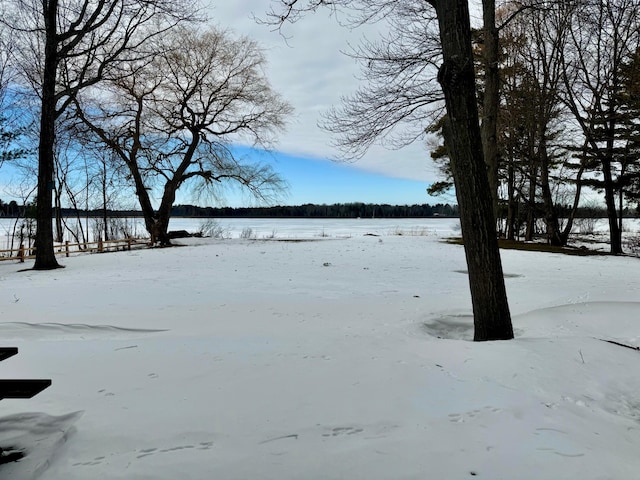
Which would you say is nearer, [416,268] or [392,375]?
[392,375]

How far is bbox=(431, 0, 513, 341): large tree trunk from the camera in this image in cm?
421

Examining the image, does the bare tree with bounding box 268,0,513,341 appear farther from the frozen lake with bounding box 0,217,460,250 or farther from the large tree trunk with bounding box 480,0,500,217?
the frozen lake with bounding box 0,217,460,250

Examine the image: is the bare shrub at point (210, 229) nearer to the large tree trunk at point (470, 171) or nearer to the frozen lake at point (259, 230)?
the frozen lake at point (259, 230)

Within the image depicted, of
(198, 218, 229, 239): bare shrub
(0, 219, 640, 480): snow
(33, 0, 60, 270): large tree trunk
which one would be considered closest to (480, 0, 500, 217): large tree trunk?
(0, 219, 640, 480): snow

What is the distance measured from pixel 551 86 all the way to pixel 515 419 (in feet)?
60.4

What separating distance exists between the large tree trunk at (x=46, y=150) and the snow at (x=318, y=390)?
19.4 feet

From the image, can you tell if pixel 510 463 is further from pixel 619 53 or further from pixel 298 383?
pixel 619 53

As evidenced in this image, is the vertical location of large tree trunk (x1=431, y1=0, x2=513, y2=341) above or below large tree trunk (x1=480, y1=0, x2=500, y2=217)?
below

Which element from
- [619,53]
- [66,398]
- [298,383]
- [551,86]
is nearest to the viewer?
[66,398]

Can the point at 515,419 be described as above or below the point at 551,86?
below

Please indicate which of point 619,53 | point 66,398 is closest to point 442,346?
point 66,398

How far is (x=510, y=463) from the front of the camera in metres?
2.06

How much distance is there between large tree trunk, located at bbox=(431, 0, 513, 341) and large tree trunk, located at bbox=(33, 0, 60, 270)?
1191 centimetres

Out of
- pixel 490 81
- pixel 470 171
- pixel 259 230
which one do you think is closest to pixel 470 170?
pixel 470 171
